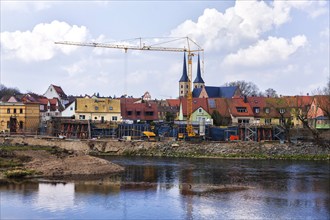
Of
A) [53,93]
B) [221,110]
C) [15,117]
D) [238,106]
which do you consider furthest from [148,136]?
[53,93]

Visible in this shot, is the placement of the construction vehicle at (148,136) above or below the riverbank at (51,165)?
above

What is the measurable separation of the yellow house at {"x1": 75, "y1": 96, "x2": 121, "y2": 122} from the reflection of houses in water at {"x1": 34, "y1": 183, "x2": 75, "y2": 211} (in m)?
46.9

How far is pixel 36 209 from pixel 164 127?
48979mm

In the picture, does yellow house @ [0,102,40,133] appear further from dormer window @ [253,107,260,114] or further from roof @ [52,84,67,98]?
roof @ [52,84,67,98]

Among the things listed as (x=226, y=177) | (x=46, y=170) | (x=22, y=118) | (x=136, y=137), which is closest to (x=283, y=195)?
(x=226, y=177)

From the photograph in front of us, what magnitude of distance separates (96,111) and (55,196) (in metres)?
52.4

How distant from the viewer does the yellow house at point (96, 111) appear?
90.4 meters

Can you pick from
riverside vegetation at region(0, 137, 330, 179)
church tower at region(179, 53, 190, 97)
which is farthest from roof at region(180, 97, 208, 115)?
church tower at region(179, 53, 190, 97)

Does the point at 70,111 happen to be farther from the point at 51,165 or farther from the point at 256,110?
the point at 51,165

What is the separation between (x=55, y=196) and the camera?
38.8 meters

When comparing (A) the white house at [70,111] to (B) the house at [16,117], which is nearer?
(B) the house at [16,117]

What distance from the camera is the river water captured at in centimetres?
3403

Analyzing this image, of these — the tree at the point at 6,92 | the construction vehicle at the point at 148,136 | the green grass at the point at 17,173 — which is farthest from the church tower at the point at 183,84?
the green grass at the point at 17,173

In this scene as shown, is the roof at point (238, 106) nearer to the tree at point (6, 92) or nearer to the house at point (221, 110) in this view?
the house at point (221, 110)
